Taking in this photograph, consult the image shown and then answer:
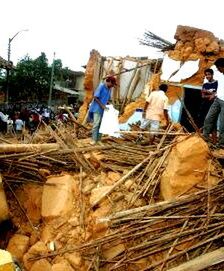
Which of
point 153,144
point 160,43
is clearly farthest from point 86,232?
point 160,43

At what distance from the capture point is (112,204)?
18.5 feet

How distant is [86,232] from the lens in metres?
5.39

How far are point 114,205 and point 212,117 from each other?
3.16 metres

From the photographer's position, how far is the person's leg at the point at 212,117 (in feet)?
25.1

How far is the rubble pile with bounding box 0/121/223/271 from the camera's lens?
4910 millimetres

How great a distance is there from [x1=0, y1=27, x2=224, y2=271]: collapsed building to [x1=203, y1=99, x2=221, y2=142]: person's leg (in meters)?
1.12

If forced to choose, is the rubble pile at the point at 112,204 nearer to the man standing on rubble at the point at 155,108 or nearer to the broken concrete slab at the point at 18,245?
the broken concrete slab at the point at 18,245

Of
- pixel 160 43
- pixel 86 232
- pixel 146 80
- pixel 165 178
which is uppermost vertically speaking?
pixel 160 43

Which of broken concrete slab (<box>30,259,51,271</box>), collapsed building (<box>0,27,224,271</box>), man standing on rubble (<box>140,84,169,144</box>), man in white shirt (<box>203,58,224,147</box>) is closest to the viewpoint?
collapsed building (<box>0,27,224,271</box>)

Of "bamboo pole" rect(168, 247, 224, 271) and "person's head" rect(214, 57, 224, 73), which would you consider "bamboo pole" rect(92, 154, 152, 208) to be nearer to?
"bamboo pole" rect(168, 247, 224, 271)

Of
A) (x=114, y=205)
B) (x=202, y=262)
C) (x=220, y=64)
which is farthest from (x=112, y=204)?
(x=220, y=64)

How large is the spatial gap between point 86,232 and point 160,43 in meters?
7.91

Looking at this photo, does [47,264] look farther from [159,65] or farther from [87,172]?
[159,65]

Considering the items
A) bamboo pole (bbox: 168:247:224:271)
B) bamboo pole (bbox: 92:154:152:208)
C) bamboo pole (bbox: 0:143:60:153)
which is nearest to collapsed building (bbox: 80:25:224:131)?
bamboo pole (bbox: 92:154:152:208)
